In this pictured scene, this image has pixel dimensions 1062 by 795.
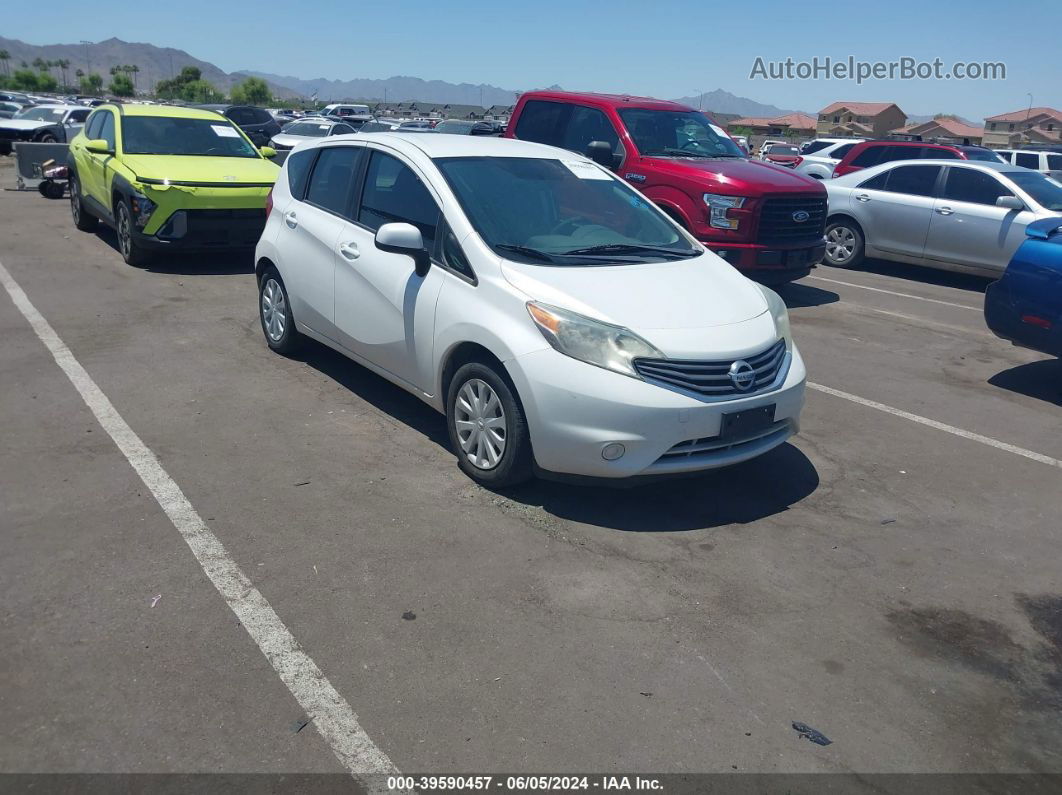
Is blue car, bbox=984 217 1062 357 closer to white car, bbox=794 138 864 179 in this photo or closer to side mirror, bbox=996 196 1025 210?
side mirror, bbox=996 196 1025 210

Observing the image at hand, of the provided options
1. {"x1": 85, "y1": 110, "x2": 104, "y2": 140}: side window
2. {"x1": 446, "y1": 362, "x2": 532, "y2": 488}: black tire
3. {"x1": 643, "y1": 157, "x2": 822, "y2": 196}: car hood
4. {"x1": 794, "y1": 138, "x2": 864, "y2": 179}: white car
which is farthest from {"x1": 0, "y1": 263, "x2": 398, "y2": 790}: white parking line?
{"x1": 794, "y1": 138, "x2": 864, "y2": 179}: white car

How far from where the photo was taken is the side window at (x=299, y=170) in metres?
6.89

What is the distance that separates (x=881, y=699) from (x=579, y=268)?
2.73 metres

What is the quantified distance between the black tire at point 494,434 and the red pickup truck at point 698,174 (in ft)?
16.8

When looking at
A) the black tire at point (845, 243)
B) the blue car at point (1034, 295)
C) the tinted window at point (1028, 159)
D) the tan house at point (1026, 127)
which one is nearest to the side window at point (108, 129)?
the black tire at point (845, 243)

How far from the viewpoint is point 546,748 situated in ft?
10.4

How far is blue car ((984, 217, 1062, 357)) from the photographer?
707cm

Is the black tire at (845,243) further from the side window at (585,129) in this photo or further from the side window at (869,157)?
the side window at (585,129)

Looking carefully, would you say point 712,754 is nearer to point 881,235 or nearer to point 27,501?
point 27,501

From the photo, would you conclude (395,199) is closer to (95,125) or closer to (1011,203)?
(95,125)

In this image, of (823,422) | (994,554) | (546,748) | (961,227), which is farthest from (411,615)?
(961,227)

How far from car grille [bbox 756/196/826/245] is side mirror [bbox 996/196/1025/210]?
285 centimetres

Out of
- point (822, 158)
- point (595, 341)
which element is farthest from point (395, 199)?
point (822, 158)

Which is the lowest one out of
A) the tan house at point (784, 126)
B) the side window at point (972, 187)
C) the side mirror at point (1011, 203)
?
the side mirror at point (1011, 203)
